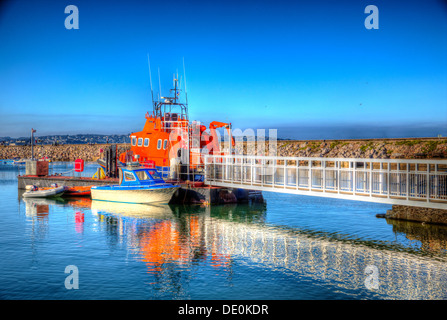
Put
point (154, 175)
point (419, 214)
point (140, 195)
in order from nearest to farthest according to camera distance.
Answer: point (419, 214)
point (140, 195)
point (154, 175)

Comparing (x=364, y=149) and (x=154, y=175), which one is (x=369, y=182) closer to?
(x=154, y=175)

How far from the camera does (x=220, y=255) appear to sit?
1614 centimetres

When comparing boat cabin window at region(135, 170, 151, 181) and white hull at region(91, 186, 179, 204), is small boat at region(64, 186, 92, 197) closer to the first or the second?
white hull at region(91, 186, 179, 204)

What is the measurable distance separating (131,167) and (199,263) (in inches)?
588

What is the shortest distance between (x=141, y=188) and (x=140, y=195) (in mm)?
509

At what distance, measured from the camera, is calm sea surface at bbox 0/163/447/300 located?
41.1ft

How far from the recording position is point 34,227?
22.0m

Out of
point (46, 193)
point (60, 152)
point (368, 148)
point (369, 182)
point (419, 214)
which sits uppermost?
point (60, 152)

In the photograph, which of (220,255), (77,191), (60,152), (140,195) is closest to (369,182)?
(220,255)

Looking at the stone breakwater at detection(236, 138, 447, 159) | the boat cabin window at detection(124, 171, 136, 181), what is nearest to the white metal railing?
the boat cabin window at detection(124, 171, 136, 181)

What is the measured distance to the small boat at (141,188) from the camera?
27.4 meters

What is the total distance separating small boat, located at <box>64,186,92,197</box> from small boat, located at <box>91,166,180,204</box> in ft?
17.8


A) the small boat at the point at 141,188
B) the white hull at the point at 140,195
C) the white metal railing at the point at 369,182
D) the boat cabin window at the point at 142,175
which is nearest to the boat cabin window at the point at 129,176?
the small boat at the point at 141,188
